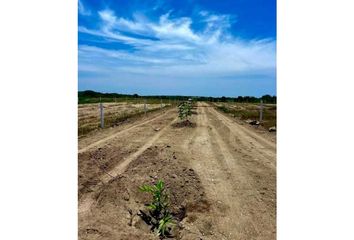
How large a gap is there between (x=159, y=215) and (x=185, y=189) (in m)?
0.98

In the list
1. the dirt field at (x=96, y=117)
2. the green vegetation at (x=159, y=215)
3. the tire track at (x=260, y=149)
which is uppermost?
the dirt field at (x=96, y=117)

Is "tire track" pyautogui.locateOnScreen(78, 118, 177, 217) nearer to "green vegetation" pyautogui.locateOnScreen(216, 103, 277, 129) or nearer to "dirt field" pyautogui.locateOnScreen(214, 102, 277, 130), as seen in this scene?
"dirt field" pyautogui.locateOnScreen(214, 102, 277, 130)

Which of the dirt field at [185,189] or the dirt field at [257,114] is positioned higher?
the dirt field at [257,114]

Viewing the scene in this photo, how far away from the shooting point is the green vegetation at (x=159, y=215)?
127 inches

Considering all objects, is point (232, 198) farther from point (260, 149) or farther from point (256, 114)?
point (256, 114)

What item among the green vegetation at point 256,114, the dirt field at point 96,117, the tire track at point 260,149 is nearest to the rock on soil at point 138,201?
the tire track at point 260,149

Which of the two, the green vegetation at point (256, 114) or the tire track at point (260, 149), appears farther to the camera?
the green vegetation at point (256, 114)

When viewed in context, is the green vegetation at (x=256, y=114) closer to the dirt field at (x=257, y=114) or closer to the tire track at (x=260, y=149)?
the dirt field at (x=257, y=114)

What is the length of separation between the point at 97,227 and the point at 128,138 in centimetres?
604

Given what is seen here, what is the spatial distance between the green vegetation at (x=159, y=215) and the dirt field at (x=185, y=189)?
92 millimetres

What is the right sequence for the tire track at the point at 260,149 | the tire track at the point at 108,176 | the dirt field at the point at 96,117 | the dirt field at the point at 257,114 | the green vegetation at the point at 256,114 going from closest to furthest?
the tire track at the point at 108,176
the tire track at the point at 260,149
the dirt field at the point at 96,117
the dirt field at the point at 257,114
the green vegetation at the point at 256,114

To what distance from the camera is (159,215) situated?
359 cm

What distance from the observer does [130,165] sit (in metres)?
5.73
